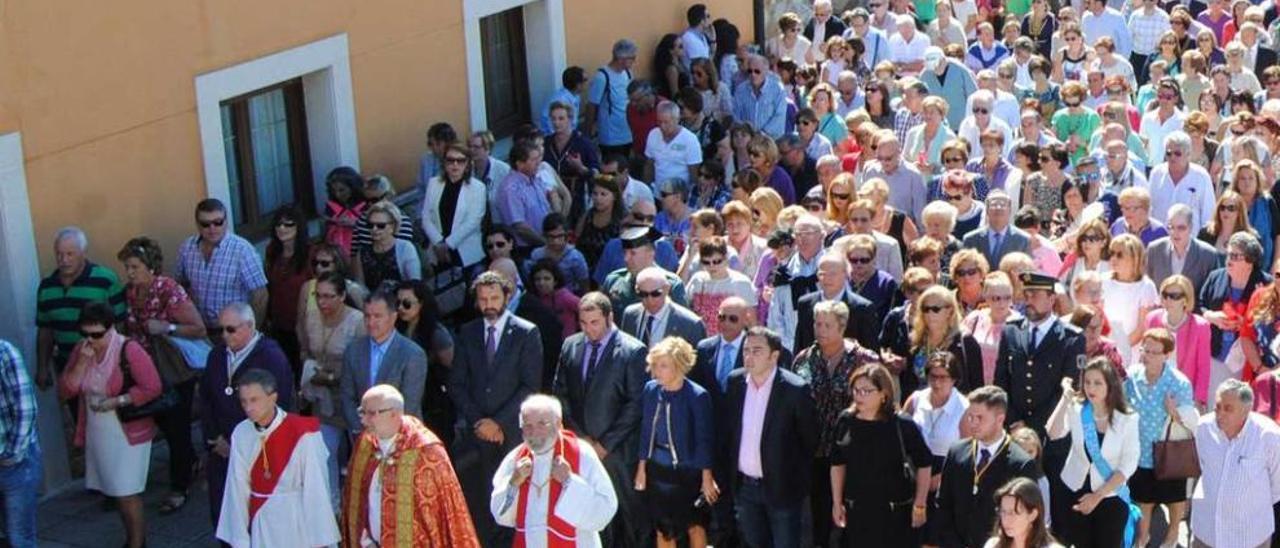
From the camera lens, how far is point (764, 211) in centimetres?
1402

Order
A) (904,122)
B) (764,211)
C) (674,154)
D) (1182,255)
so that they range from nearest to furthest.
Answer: (1182,255) < (764,211) < (674,154) < (904,122)

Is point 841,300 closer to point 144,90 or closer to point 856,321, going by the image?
point 856,321

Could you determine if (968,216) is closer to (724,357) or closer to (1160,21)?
(724,357)

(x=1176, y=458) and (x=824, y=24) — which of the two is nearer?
(x=1176, y=458)

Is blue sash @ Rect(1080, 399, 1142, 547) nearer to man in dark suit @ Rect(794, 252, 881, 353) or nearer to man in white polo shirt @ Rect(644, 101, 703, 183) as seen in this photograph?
man in dark suit @ Rect(794, 252, 881, 353)

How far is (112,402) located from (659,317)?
10.1 ft

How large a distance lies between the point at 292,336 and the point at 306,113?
2.35 m

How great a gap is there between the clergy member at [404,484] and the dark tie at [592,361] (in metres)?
1.39

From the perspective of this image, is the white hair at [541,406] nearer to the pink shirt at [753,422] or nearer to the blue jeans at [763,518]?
the pink shirt at [753,422]

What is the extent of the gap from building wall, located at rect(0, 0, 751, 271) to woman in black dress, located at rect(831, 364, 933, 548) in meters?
5.07

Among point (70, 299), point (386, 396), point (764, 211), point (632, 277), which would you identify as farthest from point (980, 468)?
point (70, 299)

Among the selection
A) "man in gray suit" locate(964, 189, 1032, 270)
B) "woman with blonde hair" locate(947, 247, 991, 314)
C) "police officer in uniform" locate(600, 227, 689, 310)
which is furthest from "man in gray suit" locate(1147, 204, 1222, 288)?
"police officer in uniform" locate(600, 227, 689, 310)

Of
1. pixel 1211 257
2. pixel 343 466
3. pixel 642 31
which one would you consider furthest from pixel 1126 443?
pixel 642 31

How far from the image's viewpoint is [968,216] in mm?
14203
